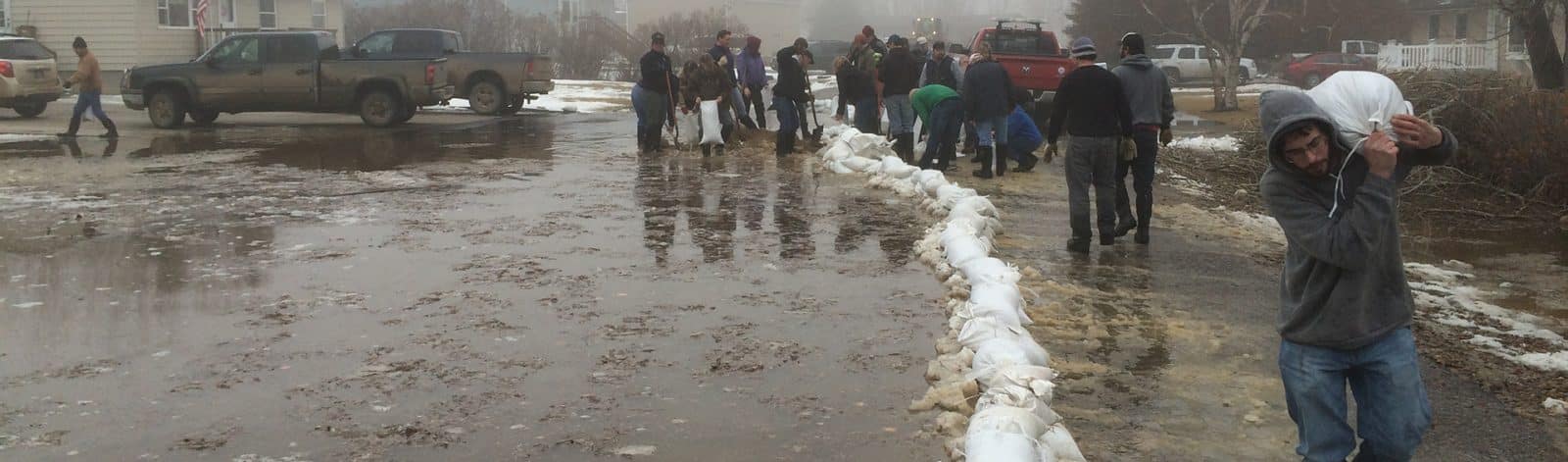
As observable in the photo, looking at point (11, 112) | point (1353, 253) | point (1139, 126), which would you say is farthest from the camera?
point (11, 112)

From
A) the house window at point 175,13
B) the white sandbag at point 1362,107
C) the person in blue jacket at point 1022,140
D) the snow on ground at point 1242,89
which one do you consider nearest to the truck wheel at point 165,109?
the house window at point 175,13

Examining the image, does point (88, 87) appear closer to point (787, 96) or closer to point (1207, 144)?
point (787, 96)

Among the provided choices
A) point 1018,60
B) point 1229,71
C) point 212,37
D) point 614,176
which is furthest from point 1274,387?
point 212,37

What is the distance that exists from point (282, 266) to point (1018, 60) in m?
18.3

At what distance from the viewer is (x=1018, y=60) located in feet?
85.0

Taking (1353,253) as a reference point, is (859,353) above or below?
below

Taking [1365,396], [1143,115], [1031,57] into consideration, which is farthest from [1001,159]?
[1365,396]

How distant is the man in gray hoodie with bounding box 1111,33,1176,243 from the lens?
33.9 feet

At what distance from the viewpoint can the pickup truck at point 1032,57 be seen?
25750 millimetres

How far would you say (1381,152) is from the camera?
3.72 meters

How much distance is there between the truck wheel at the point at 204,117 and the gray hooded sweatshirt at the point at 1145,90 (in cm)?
1774

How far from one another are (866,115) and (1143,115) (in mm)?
7950

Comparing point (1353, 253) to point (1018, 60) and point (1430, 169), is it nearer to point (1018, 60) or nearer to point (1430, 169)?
point (1430, 169)

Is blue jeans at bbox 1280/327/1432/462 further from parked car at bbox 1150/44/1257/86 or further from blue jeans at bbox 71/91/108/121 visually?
parked car at bbox 1150/44/1257/86
